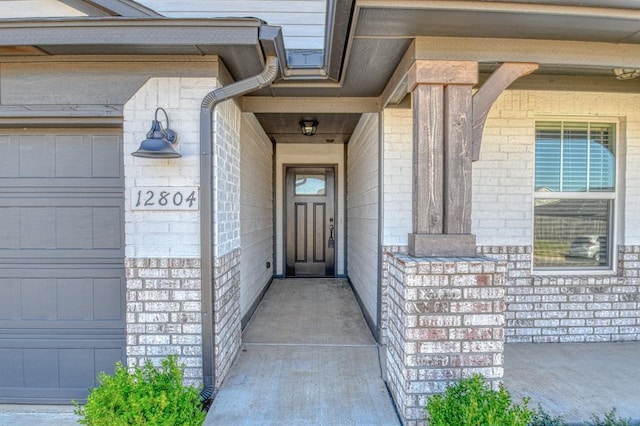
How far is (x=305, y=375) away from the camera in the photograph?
2.96m

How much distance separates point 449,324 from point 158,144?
2.26m

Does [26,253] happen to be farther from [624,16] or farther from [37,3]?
[624,16]

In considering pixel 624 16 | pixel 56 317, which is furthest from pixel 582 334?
pixel 56 317

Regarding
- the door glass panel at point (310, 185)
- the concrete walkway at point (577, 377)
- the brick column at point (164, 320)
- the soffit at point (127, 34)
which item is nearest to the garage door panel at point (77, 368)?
the brick column at point (164, 320)

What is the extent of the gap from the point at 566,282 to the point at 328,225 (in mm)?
4076

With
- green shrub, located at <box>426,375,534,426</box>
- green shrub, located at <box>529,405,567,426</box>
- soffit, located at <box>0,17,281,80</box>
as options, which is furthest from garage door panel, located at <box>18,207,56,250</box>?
green shrub, located at <box>529,405,567,426</box>

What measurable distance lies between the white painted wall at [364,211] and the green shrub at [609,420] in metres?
1.85

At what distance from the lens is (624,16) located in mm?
2152

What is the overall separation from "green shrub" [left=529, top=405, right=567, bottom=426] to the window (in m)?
1.77

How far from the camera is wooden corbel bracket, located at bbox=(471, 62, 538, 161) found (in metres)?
2.42

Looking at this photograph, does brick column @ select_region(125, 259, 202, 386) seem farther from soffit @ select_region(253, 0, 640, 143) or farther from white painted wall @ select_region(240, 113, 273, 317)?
soffit @ select_region(253, 0, 640, 143)

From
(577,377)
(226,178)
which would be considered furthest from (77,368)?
(577,377)

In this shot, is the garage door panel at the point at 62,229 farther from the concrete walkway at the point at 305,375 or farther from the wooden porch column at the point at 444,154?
the wooden porch column at the point at 444,154

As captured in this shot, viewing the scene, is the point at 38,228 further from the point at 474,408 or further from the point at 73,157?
the point at 474,408
